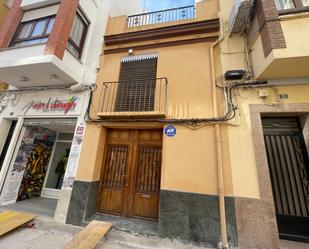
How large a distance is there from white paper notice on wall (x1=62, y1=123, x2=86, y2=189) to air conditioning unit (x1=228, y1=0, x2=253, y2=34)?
220 inches

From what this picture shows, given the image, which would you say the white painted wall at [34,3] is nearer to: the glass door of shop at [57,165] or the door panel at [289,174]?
the glass door of shop at [57,165]

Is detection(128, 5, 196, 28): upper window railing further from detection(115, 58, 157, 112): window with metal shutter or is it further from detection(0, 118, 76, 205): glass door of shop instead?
detection(0, 118, 76, 205): glass door of shop

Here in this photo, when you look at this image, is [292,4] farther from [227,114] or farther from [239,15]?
[227,114]

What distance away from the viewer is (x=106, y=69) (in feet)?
18.5

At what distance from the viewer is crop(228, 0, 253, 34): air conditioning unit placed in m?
3.98

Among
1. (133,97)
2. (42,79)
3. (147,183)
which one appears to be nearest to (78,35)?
(42,79)

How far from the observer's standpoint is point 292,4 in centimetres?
381

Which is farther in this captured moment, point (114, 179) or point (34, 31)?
point (34, 31)

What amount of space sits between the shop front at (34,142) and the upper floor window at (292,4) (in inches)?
244

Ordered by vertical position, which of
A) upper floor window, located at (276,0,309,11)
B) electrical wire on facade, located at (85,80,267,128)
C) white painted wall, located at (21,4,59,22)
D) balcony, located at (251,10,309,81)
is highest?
white painted wall, located at (21,4,59,22)

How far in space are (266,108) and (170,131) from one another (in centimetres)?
256

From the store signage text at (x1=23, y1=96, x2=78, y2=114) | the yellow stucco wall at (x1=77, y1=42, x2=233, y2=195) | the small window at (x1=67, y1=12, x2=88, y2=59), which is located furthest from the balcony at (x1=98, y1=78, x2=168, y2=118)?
the small window at (x1=67, y1=12, x2=88, y2=59)

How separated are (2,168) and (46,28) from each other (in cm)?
523

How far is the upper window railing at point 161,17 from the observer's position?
554cm
